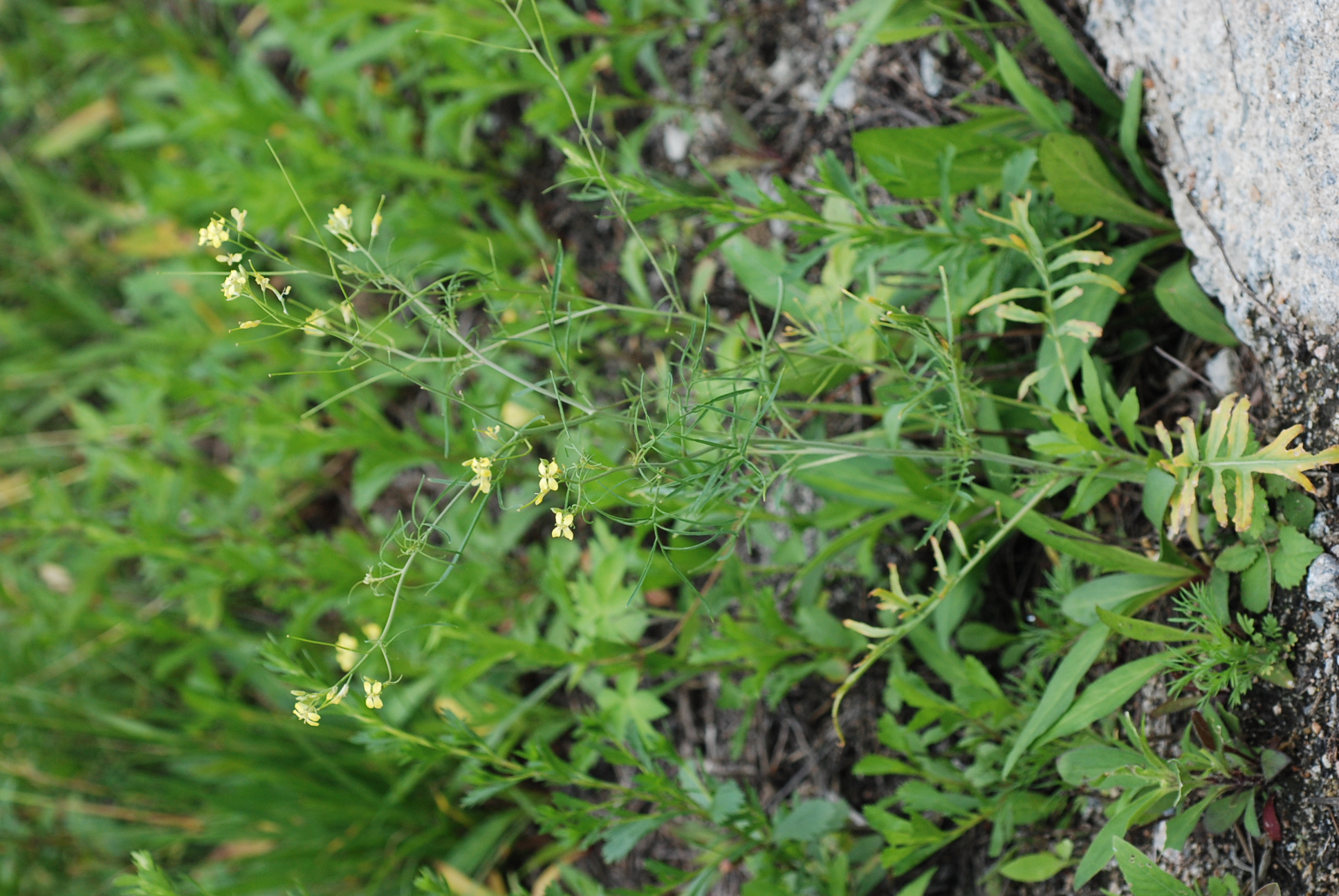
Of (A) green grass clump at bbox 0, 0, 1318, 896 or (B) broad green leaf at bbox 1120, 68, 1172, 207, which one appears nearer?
(A) green grass clump at bbox 0, 0, 1318, 896

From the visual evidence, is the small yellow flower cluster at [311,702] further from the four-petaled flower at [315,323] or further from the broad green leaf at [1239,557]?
the broad green leaf at [1239,557]

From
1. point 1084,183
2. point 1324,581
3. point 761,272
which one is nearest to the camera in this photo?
point 1324,581

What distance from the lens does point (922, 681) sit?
1.52 metres

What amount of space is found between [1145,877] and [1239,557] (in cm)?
40

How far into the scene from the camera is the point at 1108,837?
120 cm

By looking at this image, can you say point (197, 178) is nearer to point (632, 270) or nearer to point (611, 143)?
point (611, 143)

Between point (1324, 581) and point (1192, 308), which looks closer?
point (1324, 581)

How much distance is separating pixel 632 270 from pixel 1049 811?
1197 mm

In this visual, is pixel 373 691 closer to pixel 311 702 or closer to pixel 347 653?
pixel 311 702

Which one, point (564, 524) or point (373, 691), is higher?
point (564, 524)

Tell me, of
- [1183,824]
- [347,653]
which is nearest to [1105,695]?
[1183,824]

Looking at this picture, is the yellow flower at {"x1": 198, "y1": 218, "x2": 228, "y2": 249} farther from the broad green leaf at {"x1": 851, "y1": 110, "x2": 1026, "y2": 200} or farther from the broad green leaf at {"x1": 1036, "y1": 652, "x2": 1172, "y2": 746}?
the broad green leaf at {"x1": 1036, "y1": 652, "x2": 1172, "y2": 746}

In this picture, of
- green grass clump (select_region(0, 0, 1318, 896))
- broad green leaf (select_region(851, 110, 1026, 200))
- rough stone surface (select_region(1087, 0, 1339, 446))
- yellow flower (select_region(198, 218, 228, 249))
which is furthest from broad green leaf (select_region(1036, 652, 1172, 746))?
yellow flower (select_region(198, 218, 228, 249))

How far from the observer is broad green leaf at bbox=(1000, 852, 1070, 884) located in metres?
1.38
